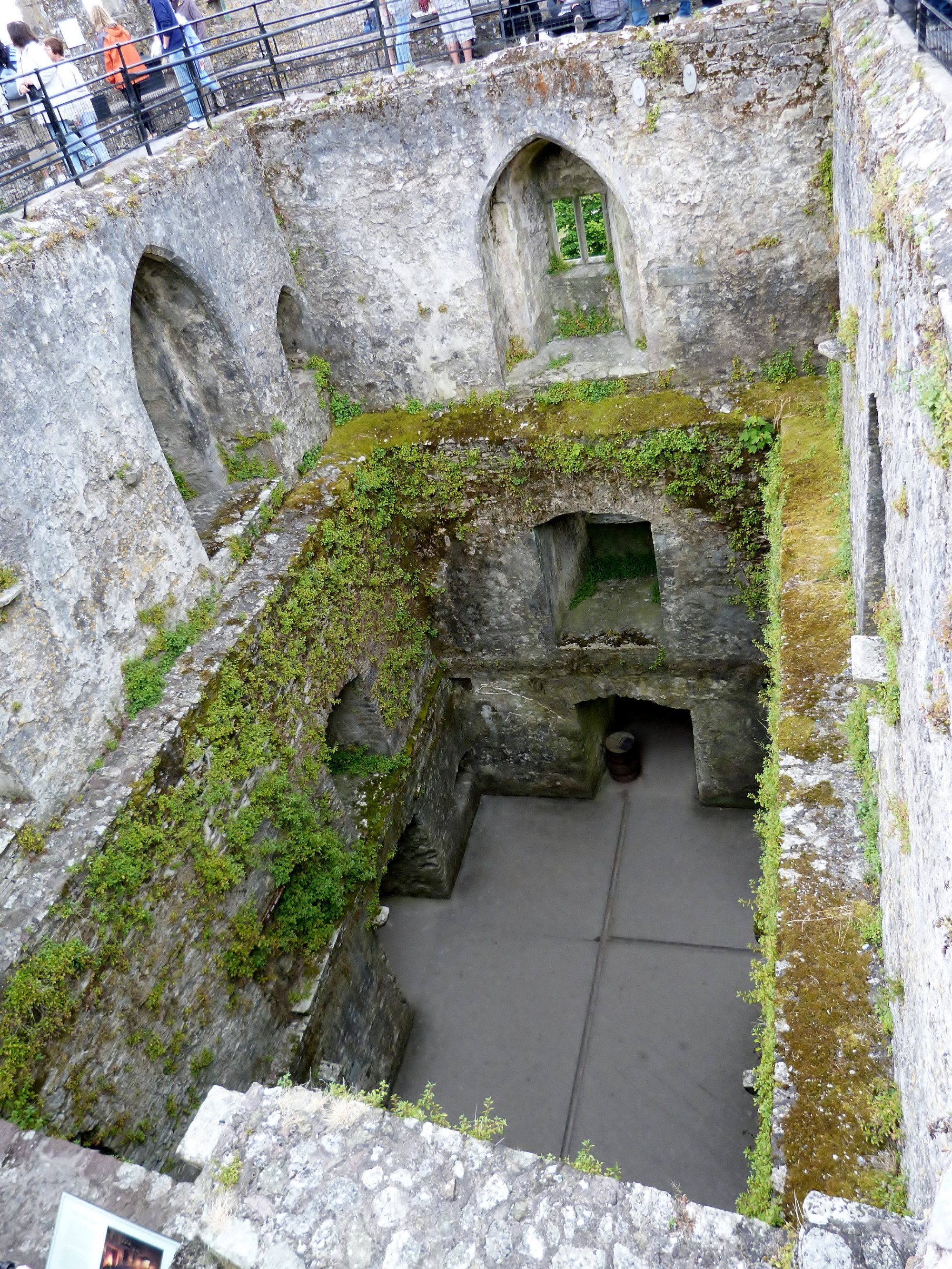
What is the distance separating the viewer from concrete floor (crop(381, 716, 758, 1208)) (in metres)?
8.15

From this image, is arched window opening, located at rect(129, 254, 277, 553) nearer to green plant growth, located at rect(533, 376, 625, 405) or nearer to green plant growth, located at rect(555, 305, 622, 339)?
green plant growth, located at rect(533, 376, 625, 405)

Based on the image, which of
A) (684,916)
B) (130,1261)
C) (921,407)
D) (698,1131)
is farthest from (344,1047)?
A: (921,407)

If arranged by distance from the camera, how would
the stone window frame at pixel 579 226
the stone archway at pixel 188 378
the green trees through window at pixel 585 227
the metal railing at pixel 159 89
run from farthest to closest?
the green trees through window at pixel 585 227
the stone window frame at pixel 579 226
the stone archway at pixel 188 378
the metal railing at pixel 159 89

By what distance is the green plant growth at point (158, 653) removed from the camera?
6.71 m

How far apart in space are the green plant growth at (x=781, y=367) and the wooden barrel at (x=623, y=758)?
491cm

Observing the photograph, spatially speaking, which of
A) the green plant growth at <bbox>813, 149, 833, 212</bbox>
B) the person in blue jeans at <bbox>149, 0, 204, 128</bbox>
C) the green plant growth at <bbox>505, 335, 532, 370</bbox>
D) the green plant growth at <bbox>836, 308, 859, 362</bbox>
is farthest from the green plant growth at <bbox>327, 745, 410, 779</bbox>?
the green plant growth at <bbox>813, 149, 833, 212</bbox>

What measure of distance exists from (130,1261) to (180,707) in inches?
154

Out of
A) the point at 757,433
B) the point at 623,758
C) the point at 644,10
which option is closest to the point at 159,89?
the point at 644,10

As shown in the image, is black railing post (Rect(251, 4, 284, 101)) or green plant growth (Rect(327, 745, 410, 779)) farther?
green plant growth (Rect(327, 745, 410, 779))

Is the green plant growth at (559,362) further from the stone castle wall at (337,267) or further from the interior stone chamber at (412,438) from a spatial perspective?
the stone castle wall at (337,267)

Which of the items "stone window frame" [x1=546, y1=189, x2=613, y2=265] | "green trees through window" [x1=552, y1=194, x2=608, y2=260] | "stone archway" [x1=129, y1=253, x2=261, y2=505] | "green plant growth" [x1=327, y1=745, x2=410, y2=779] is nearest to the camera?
"stone archway" [x1=129, y1=253, x2=261, y2=505]

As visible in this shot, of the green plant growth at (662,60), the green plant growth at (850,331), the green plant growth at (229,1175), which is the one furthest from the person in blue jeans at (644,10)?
the green plant growth at (229,1175)

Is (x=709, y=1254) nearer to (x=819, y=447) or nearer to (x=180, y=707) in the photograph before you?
(x=180, y=707)

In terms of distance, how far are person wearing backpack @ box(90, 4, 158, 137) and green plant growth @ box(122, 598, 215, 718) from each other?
420cm
